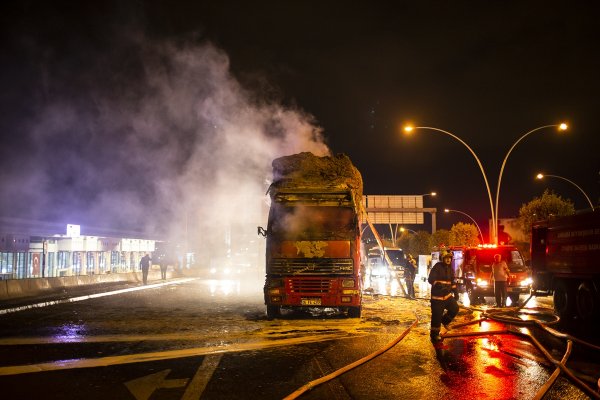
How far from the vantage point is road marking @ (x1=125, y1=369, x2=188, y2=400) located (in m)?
5.86

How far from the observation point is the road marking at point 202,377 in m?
5.83

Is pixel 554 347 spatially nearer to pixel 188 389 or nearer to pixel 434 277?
pixel 434 277

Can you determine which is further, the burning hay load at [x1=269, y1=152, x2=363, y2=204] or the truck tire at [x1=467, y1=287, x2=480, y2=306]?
the truck tire at [x1=467, y1=287, x2=480, y2=306]

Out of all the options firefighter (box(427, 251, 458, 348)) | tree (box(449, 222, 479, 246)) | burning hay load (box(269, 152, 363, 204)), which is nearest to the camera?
firefighter (box(427, 251, 458, 348))

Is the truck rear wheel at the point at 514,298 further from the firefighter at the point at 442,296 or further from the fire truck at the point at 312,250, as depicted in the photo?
the firefighter at the point at 442,296

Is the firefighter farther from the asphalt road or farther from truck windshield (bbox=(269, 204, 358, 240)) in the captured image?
truck windshield (bbox=(269, 204, 358, 240))

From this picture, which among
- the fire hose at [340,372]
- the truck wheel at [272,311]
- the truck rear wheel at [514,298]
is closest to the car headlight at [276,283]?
the truck wheel at [272,311]

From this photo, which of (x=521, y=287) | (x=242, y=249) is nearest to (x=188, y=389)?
(x=521, y=287)

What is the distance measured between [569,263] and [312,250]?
6557 millimetres

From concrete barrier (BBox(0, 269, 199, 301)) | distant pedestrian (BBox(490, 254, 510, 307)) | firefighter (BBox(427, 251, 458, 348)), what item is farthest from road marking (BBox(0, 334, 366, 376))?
concrete barrier (BBox(0, 269, 199, 301))

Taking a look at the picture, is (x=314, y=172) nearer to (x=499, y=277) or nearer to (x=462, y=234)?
(x=499, y=277)

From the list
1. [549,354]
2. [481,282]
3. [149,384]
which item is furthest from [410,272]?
[149,384]

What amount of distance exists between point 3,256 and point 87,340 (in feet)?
61.0

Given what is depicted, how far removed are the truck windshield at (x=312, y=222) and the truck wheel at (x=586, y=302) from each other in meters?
5.54
